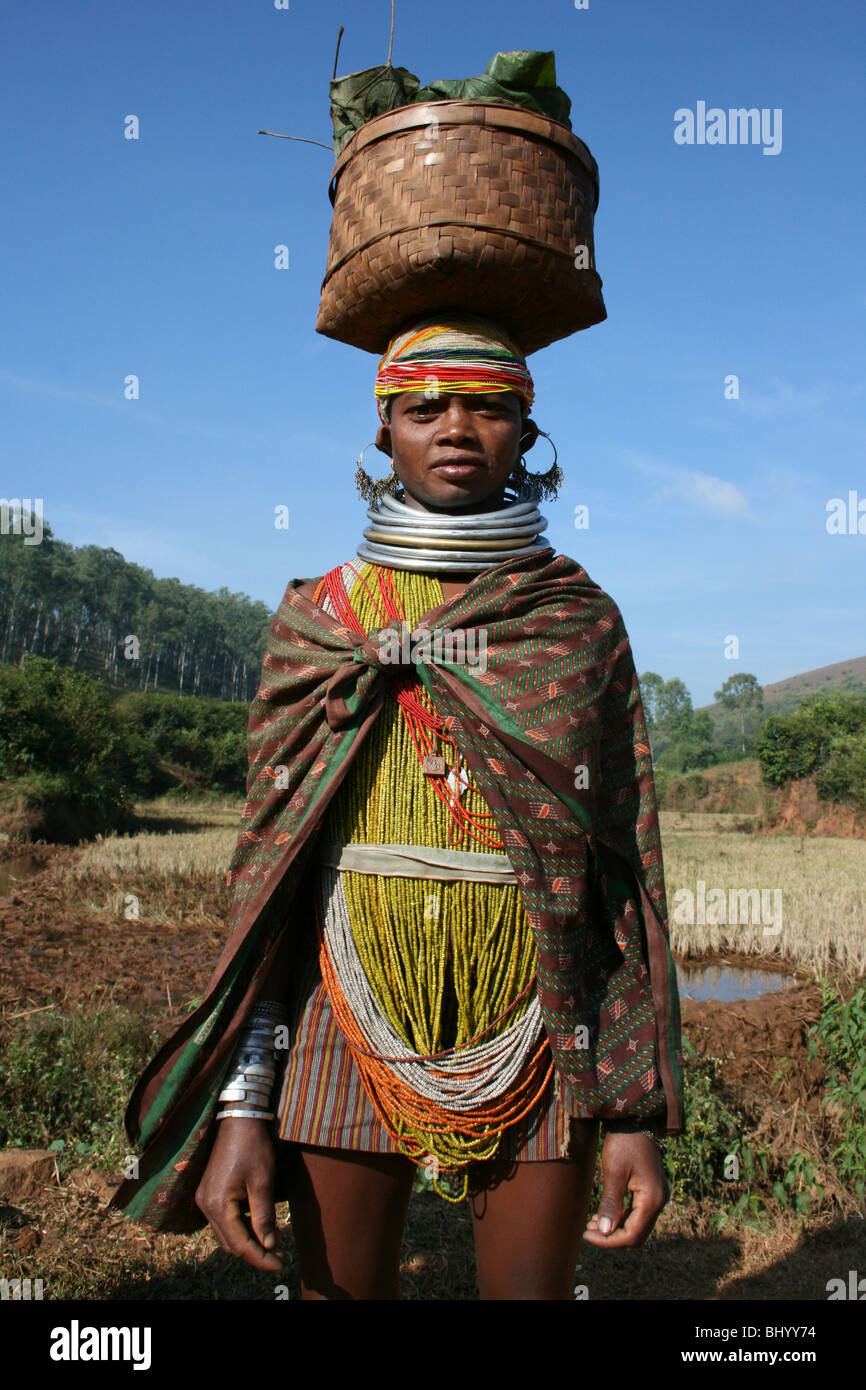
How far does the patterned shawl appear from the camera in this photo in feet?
5.71

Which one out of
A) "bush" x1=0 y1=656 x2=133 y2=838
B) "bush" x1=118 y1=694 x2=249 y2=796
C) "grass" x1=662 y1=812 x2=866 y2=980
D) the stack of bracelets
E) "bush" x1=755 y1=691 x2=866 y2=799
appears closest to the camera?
the stack of bracelets

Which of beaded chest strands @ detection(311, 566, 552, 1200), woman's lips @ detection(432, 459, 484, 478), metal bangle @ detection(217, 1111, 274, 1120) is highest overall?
woman's lips @ detection(432, 459, 484, 478)

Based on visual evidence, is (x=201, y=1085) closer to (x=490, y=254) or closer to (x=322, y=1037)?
(x=322, y=1037)

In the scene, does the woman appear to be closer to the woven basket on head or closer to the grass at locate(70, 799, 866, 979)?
the woven basket on head

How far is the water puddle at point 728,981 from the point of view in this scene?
9.48m

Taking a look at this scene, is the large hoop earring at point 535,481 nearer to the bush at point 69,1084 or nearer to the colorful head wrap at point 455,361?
the colorful head wrap at point 455,361

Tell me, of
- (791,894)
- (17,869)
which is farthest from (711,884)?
(17,869)

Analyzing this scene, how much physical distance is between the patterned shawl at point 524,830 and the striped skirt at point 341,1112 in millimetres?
65

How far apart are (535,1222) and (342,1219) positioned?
0.34 metres

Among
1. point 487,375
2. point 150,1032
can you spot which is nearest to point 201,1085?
point 487,375

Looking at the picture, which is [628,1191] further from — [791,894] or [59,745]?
[59,745]

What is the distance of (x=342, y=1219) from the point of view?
5.79 ft

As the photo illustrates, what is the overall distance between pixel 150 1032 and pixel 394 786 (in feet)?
13.4

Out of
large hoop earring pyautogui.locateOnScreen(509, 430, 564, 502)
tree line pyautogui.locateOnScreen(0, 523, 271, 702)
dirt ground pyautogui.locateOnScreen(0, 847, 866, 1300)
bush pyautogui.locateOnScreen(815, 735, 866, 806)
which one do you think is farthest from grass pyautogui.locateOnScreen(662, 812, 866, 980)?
tree line pyautogui.locateOnScreen(0, 523, 271, 702)
